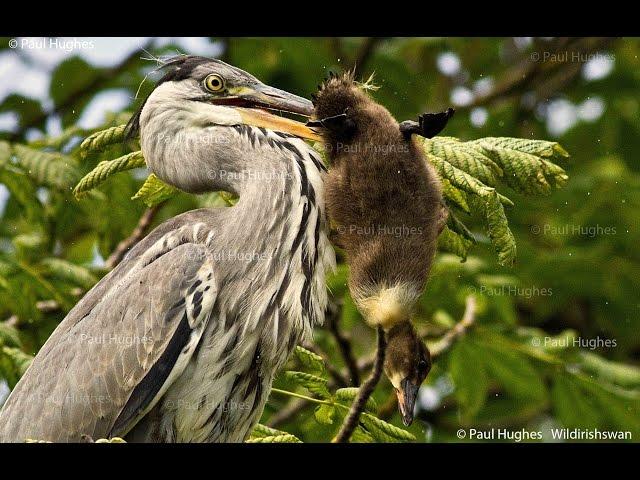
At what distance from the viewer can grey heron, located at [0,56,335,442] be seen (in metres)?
3.78

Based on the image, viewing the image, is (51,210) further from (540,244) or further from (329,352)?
(540,244)

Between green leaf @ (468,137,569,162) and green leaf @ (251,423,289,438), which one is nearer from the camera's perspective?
green leaf @ (468,137,569,162)

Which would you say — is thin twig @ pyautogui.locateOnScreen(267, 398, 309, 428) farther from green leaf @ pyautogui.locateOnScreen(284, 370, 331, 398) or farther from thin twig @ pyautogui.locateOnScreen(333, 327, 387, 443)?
thin twig @ pyautogui.locateOnScreen(333, 327, 387, 443)

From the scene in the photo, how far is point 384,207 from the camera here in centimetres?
343

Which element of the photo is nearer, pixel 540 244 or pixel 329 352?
pixel 329 352

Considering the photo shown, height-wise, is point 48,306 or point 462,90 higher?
point 462,90

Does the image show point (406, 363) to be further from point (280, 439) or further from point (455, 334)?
point (455, 334)

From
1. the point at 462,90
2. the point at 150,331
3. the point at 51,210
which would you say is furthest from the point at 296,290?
the point at 462,90

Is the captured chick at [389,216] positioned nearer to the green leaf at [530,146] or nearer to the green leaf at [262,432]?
the green leaf at [530,146]

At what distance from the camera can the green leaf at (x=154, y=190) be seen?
13.9 feet

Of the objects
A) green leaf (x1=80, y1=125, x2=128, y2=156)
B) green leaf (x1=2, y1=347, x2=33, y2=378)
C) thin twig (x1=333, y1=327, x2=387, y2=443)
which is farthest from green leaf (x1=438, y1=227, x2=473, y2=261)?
green leaf (x1=2, y1=347, x2=33, y2=378)

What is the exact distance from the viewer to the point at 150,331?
12.6 feet

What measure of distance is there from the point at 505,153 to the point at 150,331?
60.2 inches

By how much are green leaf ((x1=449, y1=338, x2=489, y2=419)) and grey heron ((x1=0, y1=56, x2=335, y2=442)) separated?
5.36ft
